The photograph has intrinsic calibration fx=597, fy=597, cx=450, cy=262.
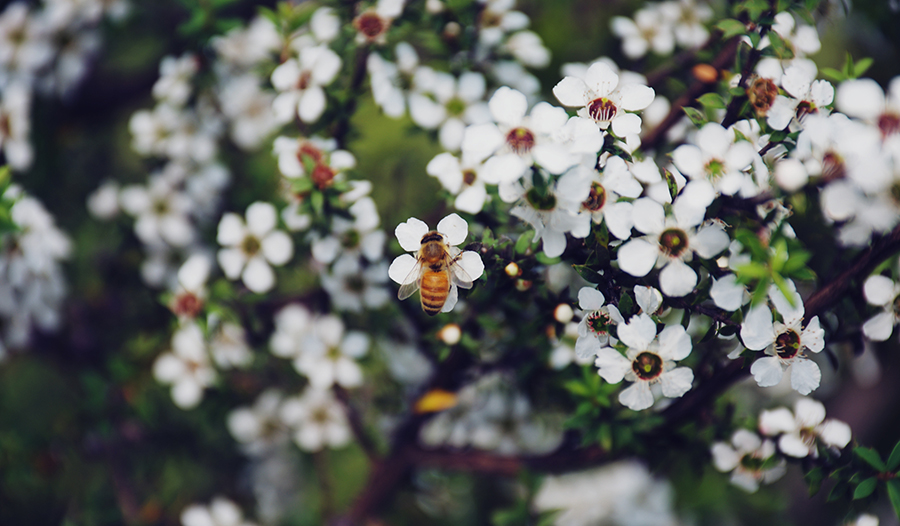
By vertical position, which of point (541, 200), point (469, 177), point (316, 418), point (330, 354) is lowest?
point (316, 418)

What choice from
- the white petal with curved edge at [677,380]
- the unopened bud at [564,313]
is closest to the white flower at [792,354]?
the white petal with curved edge at [677,380]

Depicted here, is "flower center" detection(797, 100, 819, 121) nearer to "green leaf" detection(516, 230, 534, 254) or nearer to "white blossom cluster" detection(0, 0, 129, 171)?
"green leaf" detection(516, 230, 534, 254)

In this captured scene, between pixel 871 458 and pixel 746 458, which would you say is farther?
pixel 746 458

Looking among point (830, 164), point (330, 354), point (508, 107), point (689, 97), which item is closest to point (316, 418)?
point (330, 354)

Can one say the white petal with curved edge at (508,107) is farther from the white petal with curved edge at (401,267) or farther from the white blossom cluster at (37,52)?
the white blossom cluster at (37,52)

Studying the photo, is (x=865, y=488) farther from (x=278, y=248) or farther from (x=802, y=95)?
(x=278, y=248)

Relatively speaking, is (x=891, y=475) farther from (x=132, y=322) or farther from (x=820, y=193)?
(x=132, y=322)

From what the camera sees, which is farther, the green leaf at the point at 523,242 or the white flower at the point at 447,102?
Answer: the white flower at the point at 447,102
